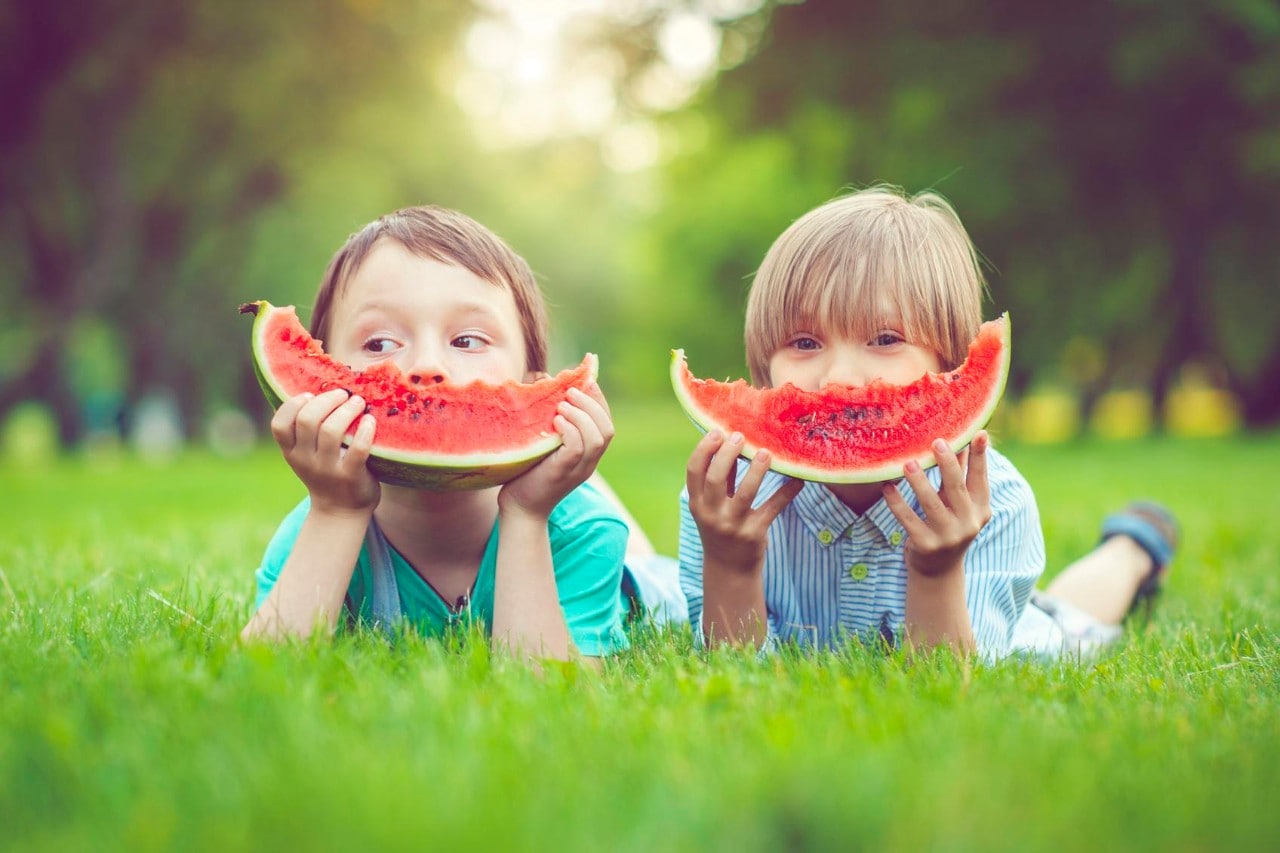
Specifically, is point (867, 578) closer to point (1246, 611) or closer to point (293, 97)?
point (1246, 611)

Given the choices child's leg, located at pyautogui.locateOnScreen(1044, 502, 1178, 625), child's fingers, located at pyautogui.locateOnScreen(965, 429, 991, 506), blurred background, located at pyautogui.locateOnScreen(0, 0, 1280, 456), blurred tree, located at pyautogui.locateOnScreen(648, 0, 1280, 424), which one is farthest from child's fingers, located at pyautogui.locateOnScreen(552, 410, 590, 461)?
blurred tree, located at pyautogui.locateOnScreen(648, 0, 1280, 424)

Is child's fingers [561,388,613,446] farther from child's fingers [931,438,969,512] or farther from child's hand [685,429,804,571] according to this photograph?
child's fingers [931,438,969,512]

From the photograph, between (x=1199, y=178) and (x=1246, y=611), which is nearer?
(x=1246, y=611)

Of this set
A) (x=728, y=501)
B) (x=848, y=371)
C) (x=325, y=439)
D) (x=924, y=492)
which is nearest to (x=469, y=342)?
(x=325, y=439)

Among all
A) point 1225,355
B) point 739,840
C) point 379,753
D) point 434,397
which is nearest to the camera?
point 739,840

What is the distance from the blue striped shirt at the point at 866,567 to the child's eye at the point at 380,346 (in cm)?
92

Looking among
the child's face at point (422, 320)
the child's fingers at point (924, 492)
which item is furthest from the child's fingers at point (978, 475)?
the child's face at point (422, 320)

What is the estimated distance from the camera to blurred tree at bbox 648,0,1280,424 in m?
12.5

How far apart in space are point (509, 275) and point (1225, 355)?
19.2m

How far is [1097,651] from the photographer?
3.06 meters

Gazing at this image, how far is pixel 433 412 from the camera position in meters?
2.61

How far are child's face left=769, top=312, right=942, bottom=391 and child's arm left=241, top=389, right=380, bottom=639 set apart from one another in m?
1.22

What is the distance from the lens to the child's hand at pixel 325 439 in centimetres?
246

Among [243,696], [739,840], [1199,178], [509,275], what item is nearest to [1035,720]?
[739,840]
